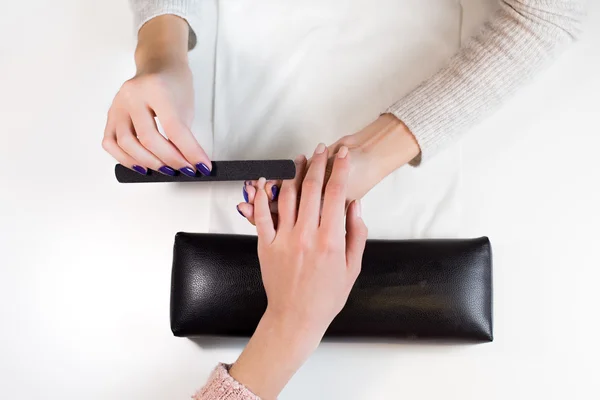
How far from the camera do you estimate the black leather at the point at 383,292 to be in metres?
0.60

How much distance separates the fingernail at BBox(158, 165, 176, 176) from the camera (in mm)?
549

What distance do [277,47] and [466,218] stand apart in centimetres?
30

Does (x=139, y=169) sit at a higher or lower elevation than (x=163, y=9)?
lower

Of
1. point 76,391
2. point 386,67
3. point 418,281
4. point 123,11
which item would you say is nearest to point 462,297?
point 418,281

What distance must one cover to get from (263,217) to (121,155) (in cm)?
15

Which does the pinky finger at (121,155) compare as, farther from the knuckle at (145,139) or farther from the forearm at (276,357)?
the forearm at (276,357)

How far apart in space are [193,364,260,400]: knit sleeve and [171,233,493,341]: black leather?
9 cm

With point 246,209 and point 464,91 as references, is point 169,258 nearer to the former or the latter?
point 246,209

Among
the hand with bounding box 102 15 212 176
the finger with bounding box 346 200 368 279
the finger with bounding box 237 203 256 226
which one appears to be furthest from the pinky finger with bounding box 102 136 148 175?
the finger with bounding box 346 200 368 279

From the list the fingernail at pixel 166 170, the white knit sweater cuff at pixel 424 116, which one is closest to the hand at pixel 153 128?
the fingernail at pixel 166 170

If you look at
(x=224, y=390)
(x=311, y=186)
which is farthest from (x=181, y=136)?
(x=224, y=390)

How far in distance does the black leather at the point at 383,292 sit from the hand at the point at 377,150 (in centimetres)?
7

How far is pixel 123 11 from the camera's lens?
2.47 ft

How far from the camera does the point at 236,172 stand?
53cm
